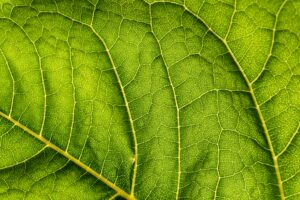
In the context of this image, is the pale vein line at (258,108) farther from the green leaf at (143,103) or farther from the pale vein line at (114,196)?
the pale vein line at (114,196)

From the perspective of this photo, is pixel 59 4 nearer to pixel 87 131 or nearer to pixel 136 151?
pixel 87 131

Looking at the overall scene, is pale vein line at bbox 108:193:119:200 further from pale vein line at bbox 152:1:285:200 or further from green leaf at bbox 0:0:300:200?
pale vein line at bbox 152:1:285:200

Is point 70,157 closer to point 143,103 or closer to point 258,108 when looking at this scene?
point 143,103

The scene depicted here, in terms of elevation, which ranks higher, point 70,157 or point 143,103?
point 143,103

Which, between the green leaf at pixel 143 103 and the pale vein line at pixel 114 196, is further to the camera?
the pale vein line at pixel 114 196

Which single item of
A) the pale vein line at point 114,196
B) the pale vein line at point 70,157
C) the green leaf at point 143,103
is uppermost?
the green leaf at point 143,103

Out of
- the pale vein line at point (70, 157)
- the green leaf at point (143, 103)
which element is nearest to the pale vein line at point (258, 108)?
the green leaf at point (143, 103)

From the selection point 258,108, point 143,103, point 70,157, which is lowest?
point 70,157

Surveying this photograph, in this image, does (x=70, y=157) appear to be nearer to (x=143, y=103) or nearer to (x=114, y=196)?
(x=114, y=196)

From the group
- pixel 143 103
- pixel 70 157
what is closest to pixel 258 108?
pixel 143 103
